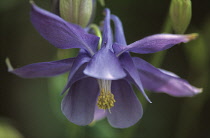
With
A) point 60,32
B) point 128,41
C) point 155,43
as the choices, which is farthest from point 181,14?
point 128,41

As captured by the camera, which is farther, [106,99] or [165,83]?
[165,83]

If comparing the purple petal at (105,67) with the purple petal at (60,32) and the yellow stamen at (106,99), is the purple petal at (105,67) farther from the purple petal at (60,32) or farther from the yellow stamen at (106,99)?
the yellow stamen at (106,99)

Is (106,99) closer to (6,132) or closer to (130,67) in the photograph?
(130,67)

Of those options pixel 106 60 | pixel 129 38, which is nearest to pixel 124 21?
pixel 129 38

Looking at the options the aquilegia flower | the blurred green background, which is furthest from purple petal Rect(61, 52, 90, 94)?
the blurred green background

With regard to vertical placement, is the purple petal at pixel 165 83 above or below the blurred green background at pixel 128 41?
above

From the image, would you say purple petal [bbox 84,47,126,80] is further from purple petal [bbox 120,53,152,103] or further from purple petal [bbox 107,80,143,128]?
purple petal [bbox 107,80,143,128]

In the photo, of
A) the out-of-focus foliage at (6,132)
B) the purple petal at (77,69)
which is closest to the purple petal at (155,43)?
the purple petal at (77,69)

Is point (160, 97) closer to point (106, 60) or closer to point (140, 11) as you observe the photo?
point (140, 11)
